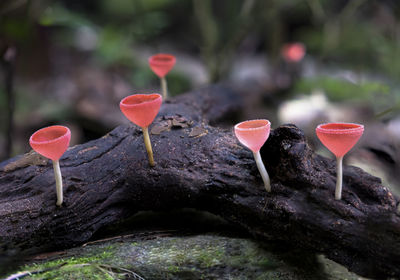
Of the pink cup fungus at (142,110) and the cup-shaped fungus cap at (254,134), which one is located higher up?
the pink cup fungus at (142,110)

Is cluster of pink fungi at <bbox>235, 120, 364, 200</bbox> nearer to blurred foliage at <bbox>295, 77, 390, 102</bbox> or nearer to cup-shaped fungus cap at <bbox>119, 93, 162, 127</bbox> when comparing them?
cup-shaped fungus cap at <bbox>119, 93, 162, 127</bbox>

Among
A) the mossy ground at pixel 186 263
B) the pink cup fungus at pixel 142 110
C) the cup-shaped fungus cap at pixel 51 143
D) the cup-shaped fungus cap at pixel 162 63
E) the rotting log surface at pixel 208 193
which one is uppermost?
the cup-shaped fungus cap at pixel 162 63

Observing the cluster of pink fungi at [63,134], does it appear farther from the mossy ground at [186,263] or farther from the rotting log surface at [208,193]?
the mossy ground at [186,263]

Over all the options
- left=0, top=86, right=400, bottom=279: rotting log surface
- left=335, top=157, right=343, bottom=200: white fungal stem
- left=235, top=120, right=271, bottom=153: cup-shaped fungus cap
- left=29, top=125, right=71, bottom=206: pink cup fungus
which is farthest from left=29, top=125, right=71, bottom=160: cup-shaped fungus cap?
left=335, top=157, right=343, bottom=200: white fungal stem

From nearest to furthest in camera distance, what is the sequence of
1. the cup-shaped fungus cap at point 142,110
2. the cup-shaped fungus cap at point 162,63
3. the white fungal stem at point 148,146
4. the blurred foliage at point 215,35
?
the cup-shaped fungus cap at point 142,110
the white fungal stem at point 148,146
the cup-shaped fungus cap at point 162,63
the blurred foliage at point 215,35

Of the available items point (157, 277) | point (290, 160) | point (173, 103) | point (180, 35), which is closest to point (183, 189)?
point (157, 277)

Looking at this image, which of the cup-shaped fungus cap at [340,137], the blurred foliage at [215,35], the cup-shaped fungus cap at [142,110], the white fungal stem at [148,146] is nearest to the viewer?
the cup-shaped fungus cap at [340,137]

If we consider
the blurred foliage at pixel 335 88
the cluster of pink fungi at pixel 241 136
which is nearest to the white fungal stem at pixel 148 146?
the cluster of pink fungi at pixel 241 136

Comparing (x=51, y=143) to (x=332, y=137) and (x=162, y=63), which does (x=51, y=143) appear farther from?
(x=332, y=137)
